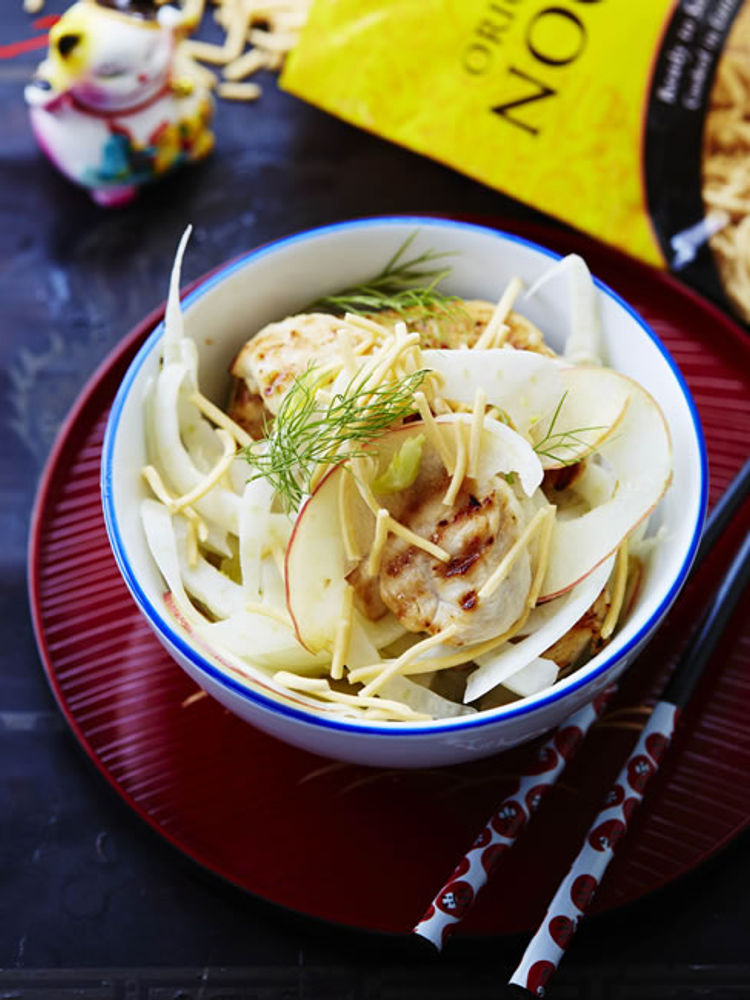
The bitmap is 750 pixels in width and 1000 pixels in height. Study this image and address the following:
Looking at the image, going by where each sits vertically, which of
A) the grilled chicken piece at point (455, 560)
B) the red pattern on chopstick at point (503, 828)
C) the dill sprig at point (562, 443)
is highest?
the dill sprig at point (562, 443)

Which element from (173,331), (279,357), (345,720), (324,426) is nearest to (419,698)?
(345,720)

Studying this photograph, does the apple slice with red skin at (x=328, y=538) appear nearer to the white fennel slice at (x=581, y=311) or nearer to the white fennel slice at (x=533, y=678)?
the white fennel slice at (x=533, y=678)

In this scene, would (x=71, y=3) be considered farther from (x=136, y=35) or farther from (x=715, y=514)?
(x=715, y=514)

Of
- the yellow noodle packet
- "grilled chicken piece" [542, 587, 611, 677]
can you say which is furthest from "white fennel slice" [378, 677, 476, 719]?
the yellow noodle packet

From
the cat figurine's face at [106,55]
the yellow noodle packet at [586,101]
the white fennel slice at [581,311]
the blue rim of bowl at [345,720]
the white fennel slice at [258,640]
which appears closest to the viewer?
the blue rim of bowl at [345,720]

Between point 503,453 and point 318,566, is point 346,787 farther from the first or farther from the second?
point 503,453

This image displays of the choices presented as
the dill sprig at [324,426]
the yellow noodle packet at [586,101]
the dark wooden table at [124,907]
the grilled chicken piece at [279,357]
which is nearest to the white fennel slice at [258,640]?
the dill sprig at [324,426]

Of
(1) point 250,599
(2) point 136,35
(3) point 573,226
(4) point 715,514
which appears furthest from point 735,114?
(1) point 250,599
